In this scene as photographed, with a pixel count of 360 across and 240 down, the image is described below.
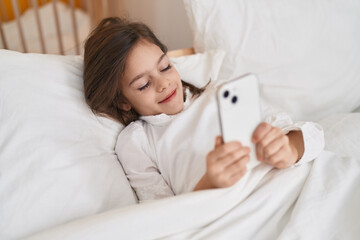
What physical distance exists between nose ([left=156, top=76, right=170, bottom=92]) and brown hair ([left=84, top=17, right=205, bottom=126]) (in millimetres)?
100

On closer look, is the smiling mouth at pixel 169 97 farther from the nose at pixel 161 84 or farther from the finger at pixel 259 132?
the finger at pixel 259 132

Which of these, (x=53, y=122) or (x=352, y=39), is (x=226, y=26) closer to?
(x=352, y=39)

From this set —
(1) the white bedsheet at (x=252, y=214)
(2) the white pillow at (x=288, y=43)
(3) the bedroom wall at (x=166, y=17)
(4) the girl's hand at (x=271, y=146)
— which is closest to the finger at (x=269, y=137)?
(4) the girl's hand at (x=271, y=146)

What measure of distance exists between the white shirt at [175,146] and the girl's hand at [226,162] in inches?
6.9

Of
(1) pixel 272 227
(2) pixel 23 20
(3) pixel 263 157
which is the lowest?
(1) pixel 272 227

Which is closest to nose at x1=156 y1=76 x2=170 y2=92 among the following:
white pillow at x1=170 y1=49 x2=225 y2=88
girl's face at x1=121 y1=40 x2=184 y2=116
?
girl's face at x1=121 y1=40 x2=184 y2=116

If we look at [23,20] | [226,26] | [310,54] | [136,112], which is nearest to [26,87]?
[136,112]

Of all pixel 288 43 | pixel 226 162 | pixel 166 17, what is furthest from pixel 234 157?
pixel 166 17

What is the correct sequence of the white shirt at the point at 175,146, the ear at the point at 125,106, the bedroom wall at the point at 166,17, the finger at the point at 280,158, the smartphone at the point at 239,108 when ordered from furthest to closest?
the bedroom wall at the point at 166,17 → the ear at the point at 125,106 → the white shirt at the point at 175,146 → the finger at the point at 280,158 → the smartphone at the point at 239,108

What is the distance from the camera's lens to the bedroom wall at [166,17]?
1610 mm

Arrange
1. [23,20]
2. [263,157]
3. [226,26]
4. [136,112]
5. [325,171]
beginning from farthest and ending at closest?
[23,20] < [226,26] < [136,112] < [325,171] < [263,157]

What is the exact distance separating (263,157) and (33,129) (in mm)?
542

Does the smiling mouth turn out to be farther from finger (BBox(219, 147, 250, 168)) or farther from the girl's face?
finger (BBox(219, 147, 250, 168))

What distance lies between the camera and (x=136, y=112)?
39.9 inches
